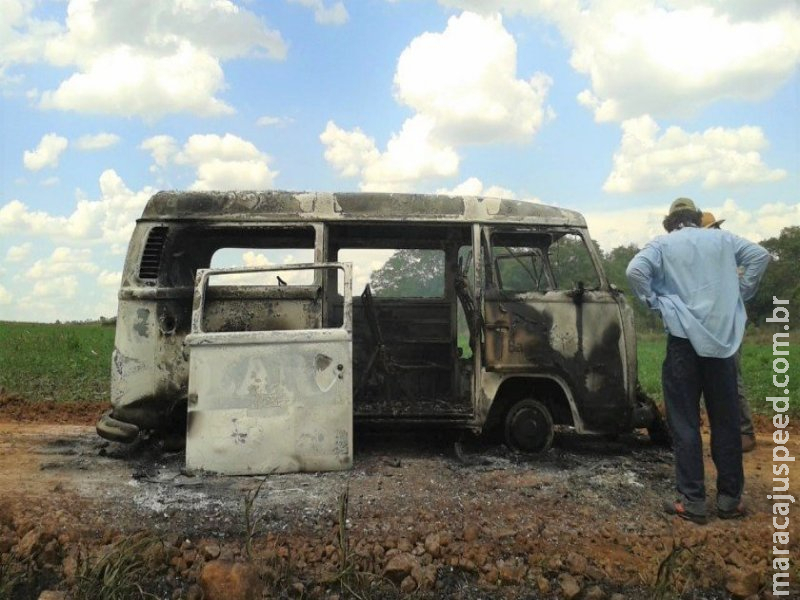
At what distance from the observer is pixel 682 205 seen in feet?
14.6

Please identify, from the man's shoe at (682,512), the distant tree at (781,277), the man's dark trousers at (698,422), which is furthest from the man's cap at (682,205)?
the distant tree at (781,277)

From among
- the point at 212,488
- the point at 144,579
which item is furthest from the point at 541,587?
the point at 212,488

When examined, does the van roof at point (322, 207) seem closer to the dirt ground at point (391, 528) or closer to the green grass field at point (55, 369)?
the dirt ground at point (391, 528)

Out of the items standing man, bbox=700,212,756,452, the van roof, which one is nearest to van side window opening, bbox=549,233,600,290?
the van roof

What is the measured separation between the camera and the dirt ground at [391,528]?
10.3ft

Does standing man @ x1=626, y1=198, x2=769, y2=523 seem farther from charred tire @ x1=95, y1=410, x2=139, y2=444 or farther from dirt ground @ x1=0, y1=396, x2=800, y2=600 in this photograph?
charred tire @ x1=95, y1=410, x2=139, y2=444

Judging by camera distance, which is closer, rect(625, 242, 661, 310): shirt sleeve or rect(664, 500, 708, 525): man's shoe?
rect(664, 500, 708, 525): man's shoe

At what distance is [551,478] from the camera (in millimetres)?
4805

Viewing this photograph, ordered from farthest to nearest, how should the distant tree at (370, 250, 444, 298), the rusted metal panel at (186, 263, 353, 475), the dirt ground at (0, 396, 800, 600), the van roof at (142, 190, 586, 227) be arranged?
the distant tree at (370, 250, 444, 298)
the van roof at (142, 190, 586, 227)
the rusted metal panel at (186, 263, 353, 475)
the dirt ground at (0, 396, 800, 600)

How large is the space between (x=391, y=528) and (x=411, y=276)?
125 inches

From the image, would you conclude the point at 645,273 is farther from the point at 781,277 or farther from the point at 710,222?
the point at 781,277

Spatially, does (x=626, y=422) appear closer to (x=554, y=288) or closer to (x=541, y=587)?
(x=554, y=288)

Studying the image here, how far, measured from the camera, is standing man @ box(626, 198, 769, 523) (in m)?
4.04

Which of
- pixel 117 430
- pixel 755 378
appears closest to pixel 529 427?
pixel 117 430
